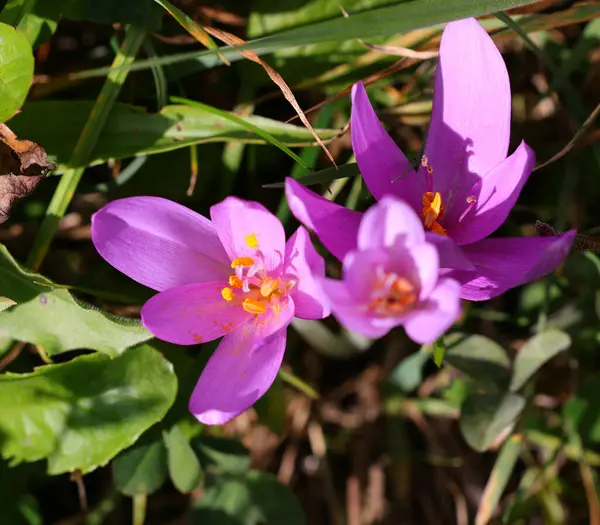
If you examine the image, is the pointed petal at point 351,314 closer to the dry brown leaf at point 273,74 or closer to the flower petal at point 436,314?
the flower petal at point 436,314

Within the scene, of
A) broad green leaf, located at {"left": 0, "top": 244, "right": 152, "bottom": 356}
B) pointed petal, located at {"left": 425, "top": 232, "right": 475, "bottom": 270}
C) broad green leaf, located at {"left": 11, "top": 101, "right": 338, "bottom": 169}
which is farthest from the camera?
broad green leaf, located at {"left": 11, "top": 101, "right": 338, "bottom": 169}

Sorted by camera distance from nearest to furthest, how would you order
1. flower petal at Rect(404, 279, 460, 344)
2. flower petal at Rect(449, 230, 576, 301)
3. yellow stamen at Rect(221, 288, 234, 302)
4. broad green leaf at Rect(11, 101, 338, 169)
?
flower petal at Rect(404, 279, 460, 344) → flower petal at Rect(449, 230, 576, 301) → yellow stamen at Rect(221, 288, 234, 302) → broad green leaf at Rect(11, 101, 338, 169)

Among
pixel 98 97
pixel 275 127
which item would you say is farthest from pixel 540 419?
pixel 98 97

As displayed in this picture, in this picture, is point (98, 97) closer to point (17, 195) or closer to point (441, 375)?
point (17, 195)

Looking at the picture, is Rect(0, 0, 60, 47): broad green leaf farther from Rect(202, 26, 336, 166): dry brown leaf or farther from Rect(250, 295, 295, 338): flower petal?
Rect(250, 295, 295, 338): flower petal

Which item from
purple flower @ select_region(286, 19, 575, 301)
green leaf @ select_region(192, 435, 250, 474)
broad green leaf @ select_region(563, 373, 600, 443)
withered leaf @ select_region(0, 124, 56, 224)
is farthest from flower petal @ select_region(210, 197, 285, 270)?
broad green leaf @ select_region(563, 373, 600, 443)

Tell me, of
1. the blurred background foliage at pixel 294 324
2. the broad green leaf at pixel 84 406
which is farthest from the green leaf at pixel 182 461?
the broad green leaf at pixel 84 406

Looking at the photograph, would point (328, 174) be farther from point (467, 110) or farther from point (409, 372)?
point (409, 372)
